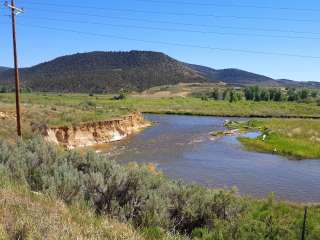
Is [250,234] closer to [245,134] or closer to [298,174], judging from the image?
[298,174]

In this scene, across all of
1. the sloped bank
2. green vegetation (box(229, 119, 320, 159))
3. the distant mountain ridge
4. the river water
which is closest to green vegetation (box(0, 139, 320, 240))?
the river water

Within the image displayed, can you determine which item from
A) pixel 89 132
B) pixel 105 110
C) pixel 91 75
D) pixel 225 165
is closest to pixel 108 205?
pixel 225 165

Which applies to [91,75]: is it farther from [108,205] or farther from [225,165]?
[108,205]

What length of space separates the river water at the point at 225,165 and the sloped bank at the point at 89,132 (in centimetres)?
204

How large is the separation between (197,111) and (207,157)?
5777cm

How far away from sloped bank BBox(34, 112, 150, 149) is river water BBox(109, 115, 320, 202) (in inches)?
80.3

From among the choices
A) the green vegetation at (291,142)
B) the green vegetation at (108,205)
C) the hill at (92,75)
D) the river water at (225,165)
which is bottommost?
the river water at (225,165)

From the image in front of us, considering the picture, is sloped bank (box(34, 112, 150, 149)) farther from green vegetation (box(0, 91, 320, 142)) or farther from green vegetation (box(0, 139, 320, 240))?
green vegetation (box(0, 139, 320, 240))

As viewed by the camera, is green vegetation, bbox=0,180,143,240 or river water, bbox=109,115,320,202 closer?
green vegetation, bbox=0,180,143,240

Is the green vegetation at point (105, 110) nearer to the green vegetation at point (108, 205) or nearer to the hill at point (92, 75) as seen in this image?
the green vegetation at point (108, 205)

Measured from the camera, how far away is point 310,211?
16.0 meters

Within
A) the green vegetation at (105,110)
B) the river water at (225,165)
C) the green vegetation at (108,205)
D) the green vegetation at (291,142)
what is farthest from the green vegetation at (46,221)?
the green vegetation at (105,110)

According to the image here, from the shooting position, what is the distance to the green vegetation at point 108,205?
6.38 meters

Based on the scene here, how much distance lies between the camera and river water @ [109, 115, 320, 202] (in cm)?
2414
